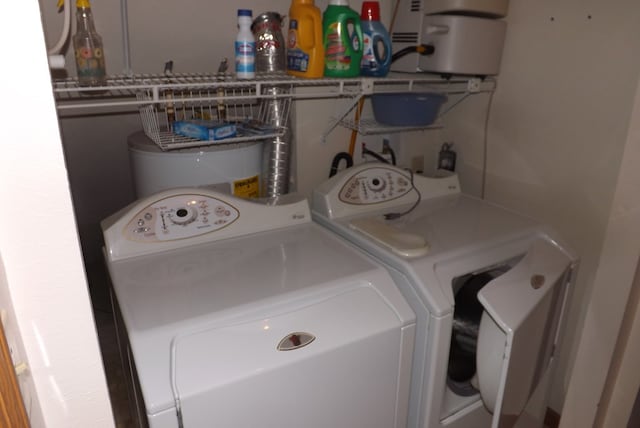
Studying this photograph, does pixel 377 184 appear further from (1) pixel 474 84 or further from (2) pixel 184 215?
(2) pixel 184 215

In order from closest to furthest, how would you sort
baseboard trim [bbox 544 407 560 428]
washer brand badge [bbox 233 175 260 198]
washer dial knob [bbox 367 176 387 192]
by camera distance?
washer brand badge [bbox 233 175 260 198] < washer dial knob [bbox 367 176 387 192] < baseboard trim [bbox 544 407 560 428]

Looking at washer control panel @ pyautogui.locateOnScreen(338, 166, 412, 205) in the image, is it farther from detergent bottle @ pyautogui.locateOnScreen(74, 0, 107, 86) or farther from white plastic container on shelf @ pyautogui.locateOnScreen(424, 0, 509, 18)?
detergent bottle @ pyautogui.locateOnScreen(74, 0, 107, 86)

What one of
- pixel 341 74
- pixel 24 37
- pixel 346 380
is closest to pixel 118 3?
pixel 341 74

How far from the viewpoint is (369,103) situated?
92.0 inches

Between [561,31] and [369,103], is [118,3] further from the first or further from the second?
[561,31]

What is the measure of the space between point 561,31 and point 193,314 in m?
1.86

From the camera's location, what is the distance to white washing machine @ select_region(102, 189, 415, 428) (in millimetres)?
1097

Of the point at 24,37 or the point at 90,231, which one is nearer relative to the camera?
the point at 24,37

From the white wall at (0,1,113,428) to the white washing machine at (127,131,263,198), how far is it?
1.14 metres

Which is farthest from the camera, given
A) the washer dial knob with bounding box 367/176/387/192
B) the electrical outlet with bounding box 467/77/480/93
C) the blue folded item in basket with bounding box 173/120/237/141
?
the electrical outlet with bounding box 467/77/480/93

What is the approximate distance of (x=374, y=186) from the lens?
2.03m

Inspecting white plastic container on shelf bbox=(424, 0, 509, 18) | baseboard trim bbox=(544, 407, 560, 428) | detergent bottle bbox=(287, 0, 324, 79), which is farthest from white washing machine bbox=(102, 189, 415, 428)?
baseboard trim bbox=(544, 407, 560, 428)

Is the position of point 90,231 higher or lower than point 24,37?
lower

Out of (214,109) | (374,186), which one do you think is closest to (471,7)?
(374,186)
